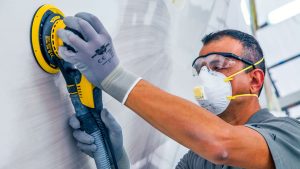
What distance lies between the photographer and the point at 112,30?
1051mm

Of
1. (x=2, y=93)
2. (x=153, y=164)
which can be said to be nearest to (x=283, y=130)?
(x=153, y=164)

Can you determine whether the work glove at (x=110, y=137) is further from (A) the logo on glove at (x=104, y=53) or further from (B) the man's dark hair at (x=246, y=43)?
(B) the man's dark hair at (x=246, y=43)

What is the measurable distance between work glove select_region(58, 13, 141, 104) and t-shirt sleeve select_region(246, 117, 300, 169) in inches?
15.5

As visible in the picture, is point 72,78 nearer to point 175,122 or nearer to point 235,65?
point 175,122

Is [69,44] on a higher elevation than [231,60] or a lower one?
higher

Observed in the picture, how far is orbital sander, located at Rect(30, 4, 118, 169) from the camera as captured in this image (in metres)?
0.78

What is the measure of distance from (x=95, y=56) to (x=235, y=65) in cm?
65

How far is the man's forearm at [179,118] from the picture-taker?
0.78 metres

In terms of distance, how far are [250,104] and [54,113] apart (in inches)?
31.1

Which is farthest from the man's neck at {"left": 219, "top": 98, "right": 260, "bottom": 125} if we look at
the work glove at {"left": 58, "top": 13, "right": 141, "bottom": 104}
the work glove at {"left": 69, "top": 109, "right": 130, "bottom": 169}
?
the work glove at {"left": 58, "top": 13, "right": 141, "bottom": 104}

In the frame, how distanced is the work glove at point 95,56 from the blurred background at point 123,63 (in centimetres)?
9

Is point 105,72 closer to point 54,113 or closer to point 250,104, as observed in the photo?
point 54,113

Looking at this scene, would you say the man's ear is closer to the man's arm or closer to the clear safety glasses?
the clear safety glasses

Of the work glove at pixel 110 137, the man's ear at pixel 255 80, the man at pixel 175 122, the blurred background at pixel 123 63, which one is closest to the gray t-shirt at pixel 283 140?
the man at pixel 175 122
